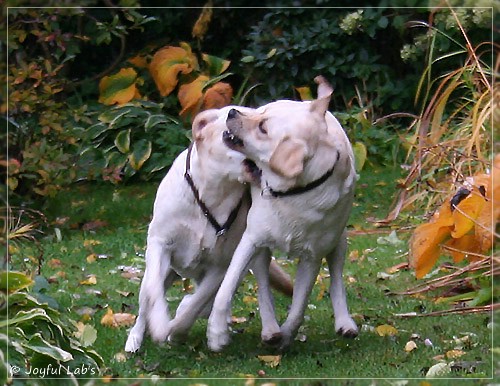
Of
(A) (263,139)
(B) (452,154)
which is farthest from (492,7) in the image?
(A) (263,139)

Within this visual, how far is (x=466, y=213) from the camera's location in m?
5.73

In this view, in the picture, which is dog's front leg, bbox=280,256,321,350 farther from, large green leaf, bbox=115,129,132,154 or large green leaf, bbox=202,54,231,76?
large green leaf, bbox=115,129,132,154

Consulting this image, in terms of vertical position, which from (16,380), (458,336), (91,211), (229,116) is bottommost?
(91,211)

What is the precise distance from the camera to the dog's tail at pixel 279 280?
5.76 meters

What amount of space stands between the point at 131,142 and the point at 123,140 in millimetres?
72

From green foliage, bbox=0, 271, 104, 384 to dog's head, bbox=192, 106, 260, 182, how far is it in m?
0.97

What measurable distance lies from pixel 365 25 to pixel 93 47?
281cm

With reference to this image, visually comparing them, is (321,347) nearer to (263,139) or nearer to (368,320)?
(368,320)

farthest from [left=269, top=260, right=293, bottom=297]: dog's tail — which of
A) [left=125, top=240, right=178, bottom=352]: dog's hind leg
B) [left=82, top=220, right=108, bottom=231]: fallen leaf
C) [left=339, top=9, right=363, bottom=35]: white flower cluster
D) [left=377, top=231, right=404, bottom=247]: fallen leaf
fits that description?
[left=82, top=220, right=108, bottom=231]: fallen leaf

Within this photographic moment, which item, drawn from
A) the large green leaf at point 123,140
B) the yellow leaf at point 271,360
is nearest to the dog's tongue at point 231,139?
the yellow leaf at point 271,360

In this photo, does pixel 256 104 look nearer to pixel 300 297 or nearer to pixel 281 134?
pixel 300 297

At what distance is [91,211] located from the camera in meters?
8.81

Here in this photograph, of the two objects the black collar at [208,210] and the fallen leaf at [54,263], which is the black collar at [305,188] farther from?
the fallen leaf at [54,263]

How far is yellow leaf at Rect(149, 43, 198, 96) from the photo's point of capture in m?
7.81
